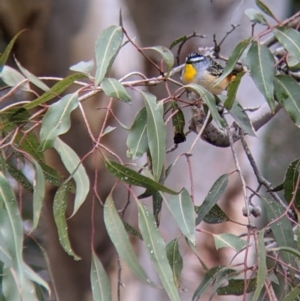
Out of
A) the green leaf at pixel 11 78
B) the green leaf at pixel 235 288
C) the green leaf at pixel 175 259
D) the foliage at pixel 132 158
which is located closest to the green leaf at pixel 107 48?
the foliage at pixel 132 158

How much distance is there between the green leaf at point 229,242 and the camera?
0.62 m

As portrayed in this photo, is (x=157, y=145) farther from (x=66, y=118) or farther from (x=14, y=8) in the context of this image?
(x=14, y=8)

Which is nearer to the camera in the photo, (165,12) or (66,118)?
(66,118)

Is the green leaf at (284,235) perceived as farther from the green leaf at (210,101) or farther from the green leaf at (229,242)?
the green leaf at (210,101)

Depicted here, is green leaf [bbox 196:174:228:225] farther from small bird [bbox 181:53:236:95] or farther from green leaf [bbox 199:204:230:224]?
small bird [bbox 181:53:236:95]

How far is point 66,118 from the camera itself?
51 cm

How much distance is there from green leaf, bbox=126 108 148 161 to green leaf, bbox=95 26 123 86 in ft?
0.26

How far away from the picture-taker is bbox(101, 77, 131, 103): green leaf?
509mm

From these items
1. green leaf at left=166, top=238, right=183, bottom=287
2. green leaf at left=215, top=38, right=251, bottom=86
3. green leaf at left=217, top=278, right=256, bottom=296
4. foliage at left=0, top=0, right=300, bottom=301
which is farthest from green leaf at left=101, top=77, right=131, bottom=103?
green leaf at left=217, top=278, right=256, bottom=296

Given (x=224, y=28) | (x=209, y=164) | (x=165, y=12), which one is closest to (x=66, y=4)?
(x=165, y=12)

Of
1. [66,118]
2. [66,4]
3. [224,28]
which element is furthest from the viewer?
[224,28]

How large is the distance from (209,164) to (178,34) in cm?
32

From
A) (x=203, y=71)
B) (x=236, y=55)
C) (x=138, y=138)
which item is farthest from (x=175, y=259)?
(x=203, y=71)

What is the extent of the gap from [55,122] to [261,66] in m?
0.23
